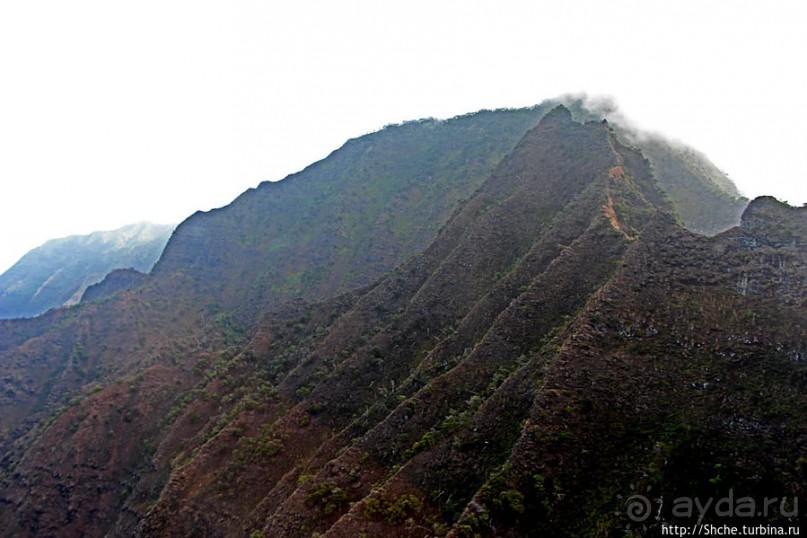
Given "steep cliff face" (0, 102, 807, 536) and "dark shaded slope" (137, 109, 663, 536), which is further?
"dark shaded slope" (137, 109, 663, 536)

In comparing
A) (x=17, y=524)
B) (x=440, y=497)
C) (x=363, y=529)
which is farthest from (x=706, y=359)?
(x=17, y=524)

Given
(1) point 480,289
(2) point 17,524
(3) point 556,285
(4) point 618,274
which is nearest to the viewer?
(4) point 618,274

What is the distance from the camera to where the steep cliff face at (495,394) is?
642 inches

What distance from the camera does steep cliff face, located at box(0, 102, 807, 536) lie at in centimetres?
1630

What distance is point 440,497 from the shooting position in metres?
18.7

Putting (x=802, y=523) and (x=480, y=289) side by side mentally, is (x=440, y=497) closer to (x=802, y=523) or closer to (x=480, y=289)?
(x=802, y=523)

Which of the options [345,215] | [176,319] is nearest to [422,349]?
[345,215]

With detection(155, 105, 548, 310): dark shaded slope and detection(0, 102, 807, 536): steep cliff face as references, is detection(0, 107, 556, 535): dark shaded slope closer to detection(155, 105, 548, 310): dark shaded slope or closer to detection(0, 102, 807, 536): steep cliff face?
detection(155, 105, 548, 310): dark shaded slope

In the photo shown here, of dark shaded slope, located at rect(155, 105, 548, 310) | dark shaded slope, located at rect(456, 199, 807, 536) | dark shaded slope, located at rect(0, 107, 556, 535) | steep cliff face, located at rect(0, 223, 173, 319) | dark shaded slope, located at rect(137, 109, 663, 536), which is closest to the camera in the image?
dark shaded slope, located at rect(456, 199, 807, 536)

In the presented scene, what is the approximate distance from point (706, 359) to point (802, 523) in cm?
658

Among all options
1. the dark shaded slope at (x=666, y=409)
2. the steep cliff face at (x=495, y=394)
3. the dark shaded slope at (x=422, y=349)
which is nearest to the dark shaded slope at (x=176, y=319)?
the steep cliff face at (x=495, y=394)

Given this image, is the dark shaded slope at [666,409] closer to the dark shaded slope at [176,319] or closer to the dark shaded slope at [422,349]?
the dark shaded slope at [422,349]

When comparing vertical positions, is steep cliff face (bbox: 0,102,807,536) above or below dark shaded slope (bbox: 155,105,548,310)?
below

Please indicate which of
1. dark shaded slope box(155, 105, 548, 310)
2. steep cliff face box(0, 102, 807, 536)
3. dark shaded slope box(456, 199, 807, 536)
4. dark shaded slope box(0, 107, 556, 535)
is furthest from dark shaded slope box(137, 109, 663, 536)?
dark shaded slope box(155, 105, 548, 310)
